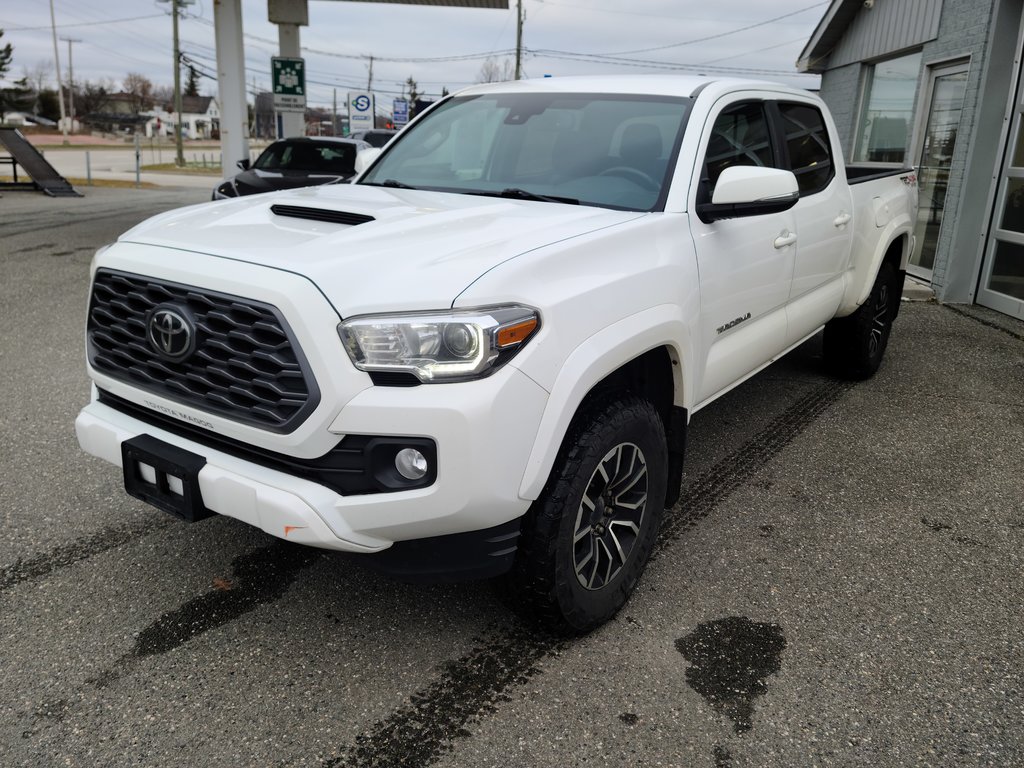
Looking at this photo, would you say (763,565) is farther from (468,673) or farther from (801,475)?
(468,673)

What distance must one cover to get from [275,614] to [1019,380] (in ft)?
18.5

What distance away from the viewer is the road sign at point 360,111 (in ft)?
75.2

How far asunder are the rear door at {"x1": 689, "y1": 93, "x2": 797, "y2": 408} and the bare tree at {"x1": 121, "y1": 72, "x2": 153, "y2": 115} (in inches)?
4726

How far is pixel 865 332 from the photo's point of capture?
5.61 metres

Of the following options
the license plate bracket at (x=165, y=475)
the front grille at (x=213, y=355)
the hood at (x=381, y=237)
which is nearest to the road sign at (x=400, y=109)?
the hood at (x=381, y=237)

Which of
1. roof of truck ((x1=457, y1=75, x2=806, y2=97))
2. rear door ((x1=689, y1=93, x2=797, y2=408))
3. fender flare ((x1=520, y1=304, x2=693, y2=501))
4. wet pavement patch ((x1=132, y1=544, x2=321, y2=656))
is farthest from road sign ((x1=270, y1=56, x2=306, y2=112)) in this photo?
fender flare ((x1=520, y1=304, x2=693, y2=501))

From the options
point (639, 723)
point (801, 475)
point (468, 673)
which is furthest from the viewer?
point (801, 475)

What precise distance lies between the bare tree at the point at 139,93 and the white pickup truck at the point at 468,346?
395 feet

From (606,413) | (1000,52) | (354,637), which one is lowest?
(354,637)

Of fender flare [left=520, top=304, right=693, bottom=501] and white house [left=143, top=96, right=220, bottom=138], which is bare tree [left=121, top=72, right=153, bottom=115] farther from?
fender flare [left=520, top=304, right=693, bottom=501]

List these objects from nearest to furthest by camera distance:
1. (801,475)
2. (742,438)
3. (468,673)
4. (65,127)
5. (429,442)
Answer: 1. (429,442)
2. (468,673)
3. (801,475)
4. (742,438)
5. (65,127)

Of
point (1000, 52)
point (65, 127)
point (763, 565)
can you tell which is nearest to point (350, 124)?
point (1000, 52)

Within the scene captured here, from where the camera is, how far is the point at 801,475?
4.29 metres

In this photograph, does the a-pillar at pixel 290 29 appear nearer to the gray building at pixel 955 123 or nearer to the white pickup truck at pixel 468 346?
the gray building at pixel 955 123
